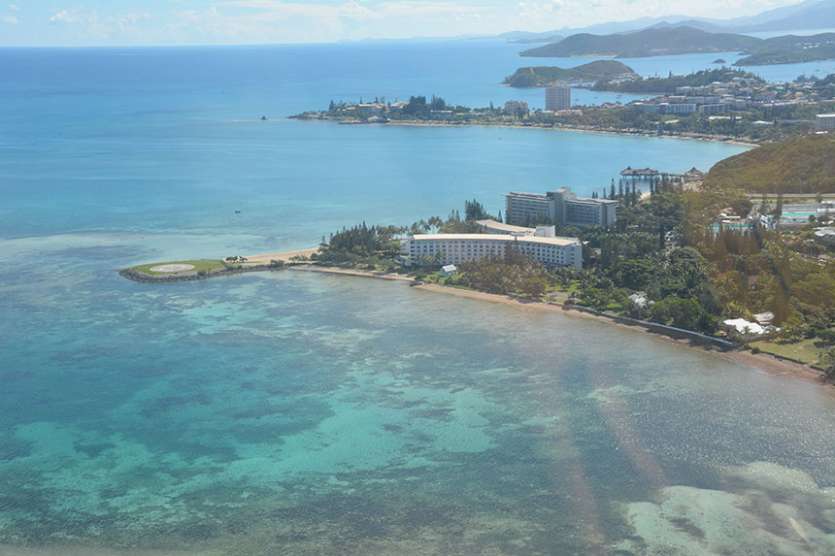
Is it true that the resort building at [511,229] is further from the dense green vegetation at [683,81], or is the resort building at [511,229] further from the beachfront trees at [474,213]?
the dense green vegetation at [683,81]

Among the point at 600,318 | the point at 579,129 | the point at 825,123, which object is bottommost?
the point at 600,318

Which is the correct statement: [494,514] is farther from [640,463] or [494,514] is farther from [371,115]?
[371,115]

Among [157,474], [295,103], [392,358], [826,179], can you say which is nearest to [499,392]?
[392,358]

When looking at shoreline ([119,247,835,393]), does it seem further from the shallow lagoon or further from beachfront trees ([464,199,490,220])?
beachfront trees ([464,199,490,220])

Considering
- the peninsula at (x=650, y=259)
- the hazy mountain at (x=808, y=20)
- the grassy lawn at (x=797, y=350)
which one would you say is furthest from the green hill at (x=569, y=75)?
the hazy mountain at (x=808, y=20)

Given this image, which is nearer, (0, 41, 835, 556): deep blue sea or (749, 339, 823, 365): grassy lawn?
(0, 41, 835, 556): deep blue sea

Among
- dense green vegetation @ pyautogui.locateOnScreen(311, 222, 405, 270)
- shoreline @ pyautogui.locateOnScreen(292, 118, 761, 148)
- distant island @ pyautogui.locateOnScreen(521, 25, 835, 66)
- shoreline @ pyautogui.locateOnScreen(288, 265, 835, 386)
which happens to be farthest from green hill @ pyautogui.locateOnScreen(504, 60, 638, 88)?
shoreline @ pyautogui.locateOnScreen(288, 265, 835, 386)

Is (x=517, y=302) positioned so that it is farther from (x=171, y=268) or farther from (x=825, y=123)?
A: (x=825, y=123)

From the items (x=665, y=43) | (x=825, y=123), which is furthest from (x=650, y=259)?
(x=665, y=43)
